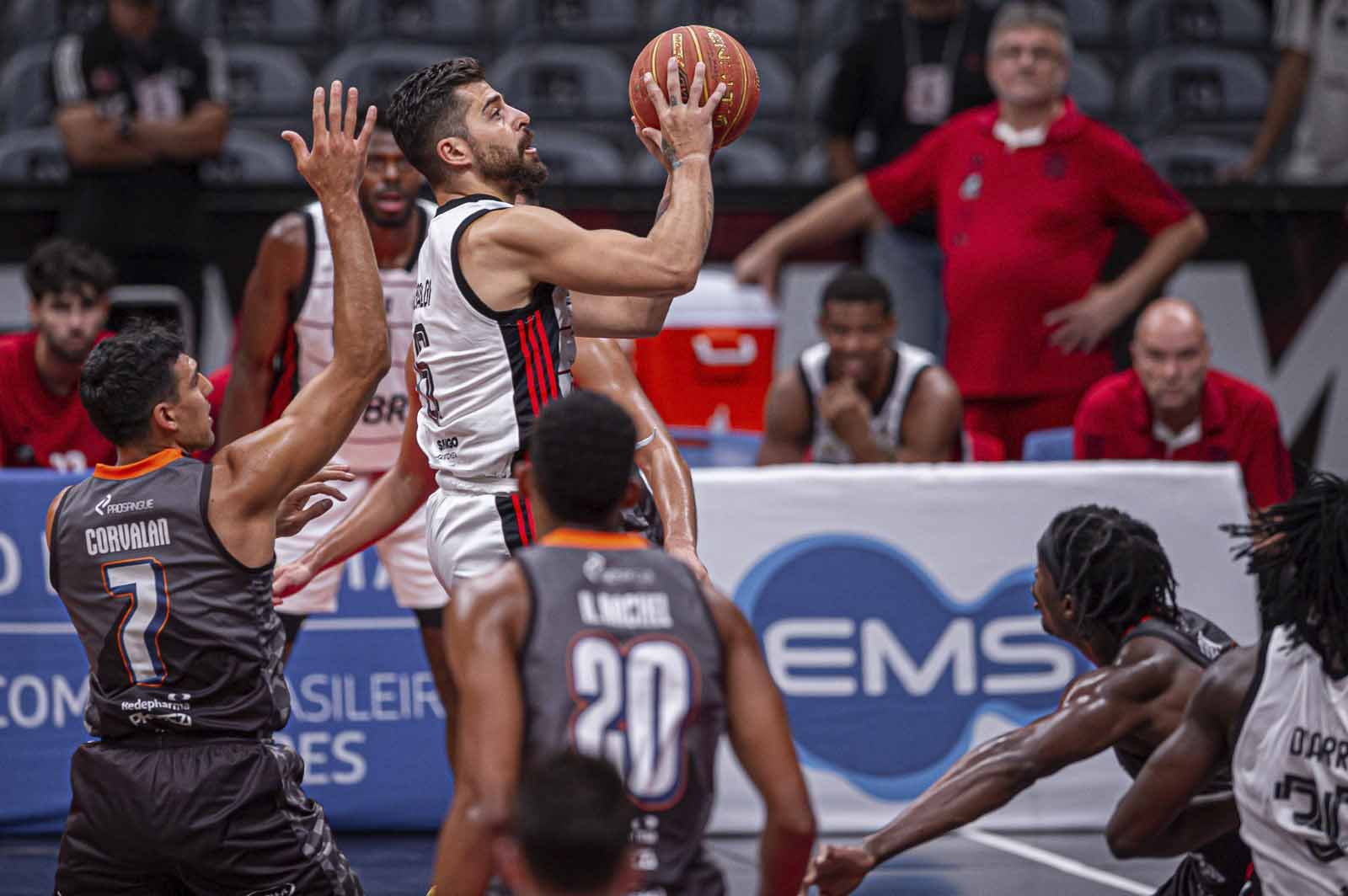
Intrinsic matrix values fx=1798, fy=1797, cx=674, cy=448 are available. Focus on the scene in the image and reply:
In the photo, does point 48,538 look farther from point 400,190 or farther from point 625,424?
point 400,190

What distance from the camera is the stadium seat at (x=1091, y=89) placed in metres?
10.4

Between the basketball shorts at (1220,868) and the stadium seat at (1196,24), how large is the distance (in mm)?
7391

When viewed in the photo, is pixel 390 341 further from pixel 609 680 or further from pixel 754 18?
pixel 754 18

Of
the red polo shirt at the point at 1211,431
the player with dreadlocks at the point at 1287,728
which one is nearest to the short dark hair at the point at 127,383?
the player with dreadlocks at the point at 1287,728

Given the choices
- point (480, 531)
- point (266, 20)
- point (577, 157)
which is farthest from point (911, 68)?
point (480, 531)

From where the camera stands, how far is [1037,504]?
20.8 feet

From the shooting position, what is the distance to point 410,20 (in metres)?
10.7

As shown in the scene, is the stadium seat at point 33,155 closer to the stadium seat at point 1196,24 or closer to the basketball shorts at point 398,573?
the basketball shorts at point 398,573

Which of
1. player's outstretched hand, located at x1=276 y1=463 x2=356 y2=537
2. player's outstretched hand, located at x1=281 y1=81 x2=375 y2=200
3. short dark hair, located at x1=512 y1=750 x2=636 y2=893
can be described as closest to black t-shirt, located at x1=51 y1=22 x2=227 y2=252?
player's outstretched hand, located at x1=276 y1=463 x2=356 y2=537

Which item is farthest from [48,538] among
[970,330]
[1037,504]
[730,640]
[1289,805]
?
[970,330]

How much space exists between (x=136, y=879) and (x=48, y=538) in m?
0.76

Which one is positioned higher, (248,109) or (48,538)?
(248,109)

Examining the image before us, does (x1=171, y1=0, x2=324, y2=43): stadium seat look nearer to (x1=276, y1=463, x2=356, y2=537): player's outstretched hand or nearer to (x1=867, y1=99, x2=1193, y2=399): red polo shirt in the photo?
(x1=867, y1=99, x2=1193, y2=399): red polo shirt

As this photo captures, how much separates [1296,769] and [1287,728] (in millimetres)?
77
